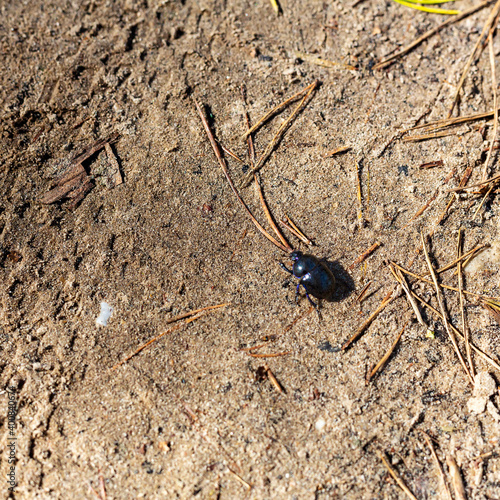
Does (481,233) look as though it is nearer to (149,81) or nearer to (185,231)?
(185,231)

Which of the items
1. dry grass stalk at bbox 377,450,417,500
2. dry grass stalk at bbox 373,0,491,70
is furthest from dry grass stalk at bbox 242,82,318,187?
dry grass stalk at bbox 377,450,417,500

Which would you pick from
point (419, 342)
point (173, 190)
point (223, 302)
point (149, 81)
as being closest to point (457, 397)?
point (419, 342)

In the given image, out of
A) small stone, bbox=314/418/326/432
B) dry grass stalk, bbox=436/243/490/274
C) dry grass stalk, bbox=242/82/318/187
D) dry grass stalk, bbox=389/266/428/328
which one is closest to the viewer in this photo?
small stone, bbox=314/418/326/432

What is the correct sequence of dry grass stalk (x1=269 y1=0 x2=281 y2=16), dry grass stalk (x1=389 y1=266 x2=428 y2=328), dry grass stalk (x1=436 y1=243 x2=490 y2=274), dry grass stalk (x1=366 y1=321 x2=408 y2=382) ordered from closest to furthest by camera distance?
dry grass stalk (x1=366 y1=321 x2=408 y2=382), dry grass stalk (x1=389 y1=266 x2=428 y2=328), dry grass stalk (x1=436 y1=243 x2=490 y2=274), dry grass stalk (x1=269 y1=0 x2=281 y2=16)

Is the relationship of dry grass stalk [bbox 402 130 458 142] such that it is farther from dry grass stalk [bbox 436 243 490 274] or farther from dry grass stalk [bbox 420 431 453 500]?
dry grass stalk [bbox 420 431 453 500]

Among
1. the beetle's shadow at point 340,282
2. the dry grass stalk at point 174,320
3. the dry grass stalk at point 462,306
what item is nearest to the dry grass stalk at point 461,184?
the dry grass stalk at point 462,306

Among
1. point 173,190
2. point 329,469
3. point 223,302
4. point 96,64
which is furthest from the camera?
point 96,64
